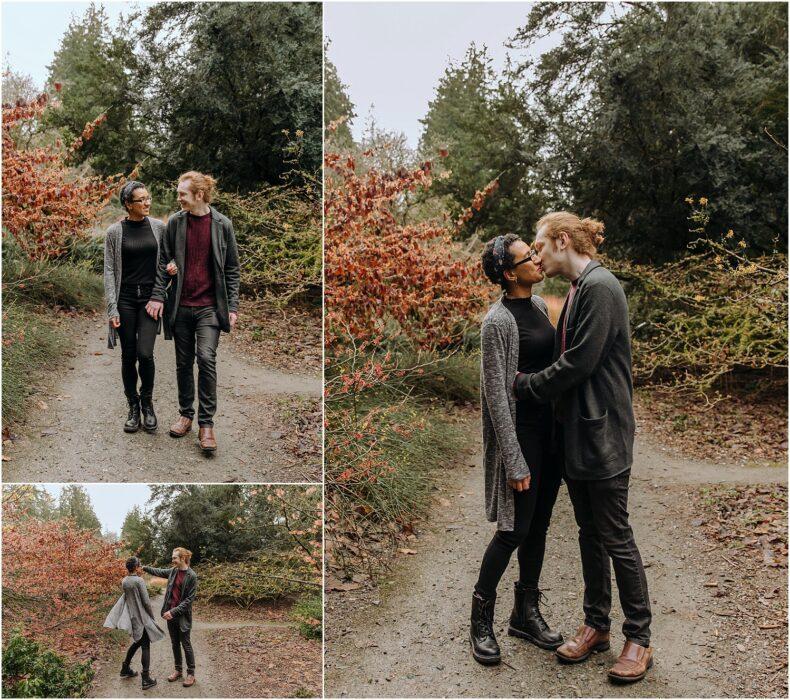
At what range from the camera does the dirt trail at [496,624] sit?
308cm

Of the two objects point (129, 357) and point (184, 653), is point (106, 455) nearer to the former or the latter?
point (129, 357)

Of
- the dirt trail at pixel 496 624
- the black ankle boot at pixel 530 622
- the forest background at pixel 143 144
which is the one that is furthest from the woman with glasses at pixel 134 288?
the black ankle boot at pixel 530 622

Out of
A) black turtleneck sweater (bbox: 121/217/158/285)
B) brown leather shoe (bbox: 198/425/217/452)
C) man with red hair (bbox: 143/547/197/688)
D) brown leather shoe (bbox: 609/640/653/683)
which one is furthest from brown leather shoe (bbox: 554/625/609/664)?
black turtleneck sweater (bbox: 121/217/158/285)

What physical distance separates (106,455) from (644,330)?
629 centimetres

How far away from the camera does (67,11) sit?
11.5 feet

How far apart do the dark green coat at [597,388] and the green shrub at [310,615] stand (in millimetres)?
1484

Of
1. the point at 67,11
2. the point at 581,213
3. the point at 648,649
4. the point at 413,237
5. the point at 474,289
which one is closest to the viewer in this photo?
the point at 648,649

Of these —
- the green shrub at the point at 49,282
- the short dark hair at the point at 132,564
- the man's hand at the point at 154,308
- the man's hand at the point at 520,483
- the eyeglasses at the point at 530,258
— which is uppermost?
the eyeglasses at the point at 530,258

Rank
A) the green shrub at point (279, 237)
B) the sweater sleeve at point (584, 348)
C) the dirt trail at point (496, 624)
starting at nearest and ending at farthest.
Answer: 1. the sweater sleeve at point (584, 348)
2. the dirt trail at point (496, 624)
3. the green shrub at point (279, 237)

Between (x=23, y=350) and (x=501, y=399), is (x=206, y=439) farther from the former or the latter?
(x=501, y=399)

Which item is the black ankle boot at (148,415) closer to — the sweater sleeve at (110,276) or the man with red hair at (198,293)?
the man with red hair at (198,293)

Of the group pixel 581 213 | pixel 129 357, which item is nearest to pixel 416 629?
pixel 129 357

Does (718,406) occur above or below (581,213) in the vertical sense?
below

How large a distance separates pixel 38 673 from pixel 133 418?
50.2 inches
